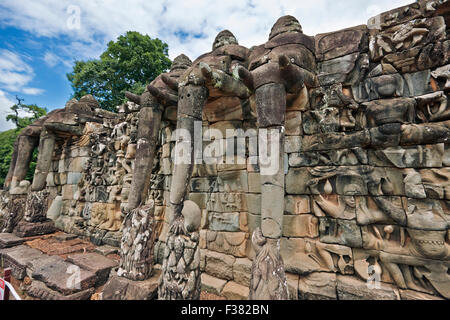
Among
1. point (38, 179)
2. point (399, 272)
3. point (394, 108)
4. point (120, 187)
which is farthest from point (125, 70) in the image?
point (399, 272)

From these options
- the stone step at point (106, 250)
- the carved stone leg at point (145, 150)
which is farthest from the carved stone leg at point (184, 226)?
the stone step at point (106, 250)

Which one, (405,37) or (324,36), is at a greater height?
(324,36)

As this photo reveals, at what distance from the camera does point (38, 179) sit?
19.2ft

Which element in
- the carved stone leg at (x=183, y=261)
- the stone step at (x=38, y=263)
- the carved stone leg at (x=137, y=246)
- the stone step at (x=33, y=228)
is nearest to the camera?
the carved stone leg at (x=183, y=261)

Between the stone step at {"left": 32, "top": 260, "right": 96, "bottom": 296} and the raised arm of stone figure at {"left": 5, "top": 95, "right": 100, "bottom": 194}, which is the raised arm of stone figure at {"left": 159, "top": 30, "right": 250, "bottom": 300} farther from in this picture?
the raised arm of stone figure at {"left": 5, "top": 95, "right": 100, "bottom": 194}

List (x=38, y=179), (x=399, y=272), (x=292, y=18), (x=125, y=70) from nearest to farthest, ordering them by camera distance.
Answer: (x=399, y=272)
(x=292, y=18)
(x=38, y=179)
(x=125, y=70)

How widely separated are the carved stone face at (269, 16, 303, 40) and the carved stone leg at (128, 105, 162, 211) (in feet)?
8.70

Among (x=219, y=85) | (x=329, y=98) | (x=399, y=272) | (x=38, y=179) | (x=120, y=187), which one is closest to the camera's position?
(x=399, y=272)

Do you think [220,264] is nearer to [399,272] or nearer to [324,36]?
[399,272]

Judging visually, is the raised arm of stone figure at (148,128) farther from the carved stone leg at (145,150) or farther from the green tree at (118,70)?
the green tree at (118,70)

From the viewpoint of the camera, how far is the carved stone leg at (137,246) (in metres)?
3.02

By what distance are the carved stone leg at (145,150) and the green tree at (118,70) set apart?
10702 millimetres

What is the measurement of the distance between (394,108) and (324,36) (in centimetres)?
167

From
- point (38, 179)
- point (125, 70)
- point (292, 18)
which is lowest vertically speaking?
point (38, 179)
